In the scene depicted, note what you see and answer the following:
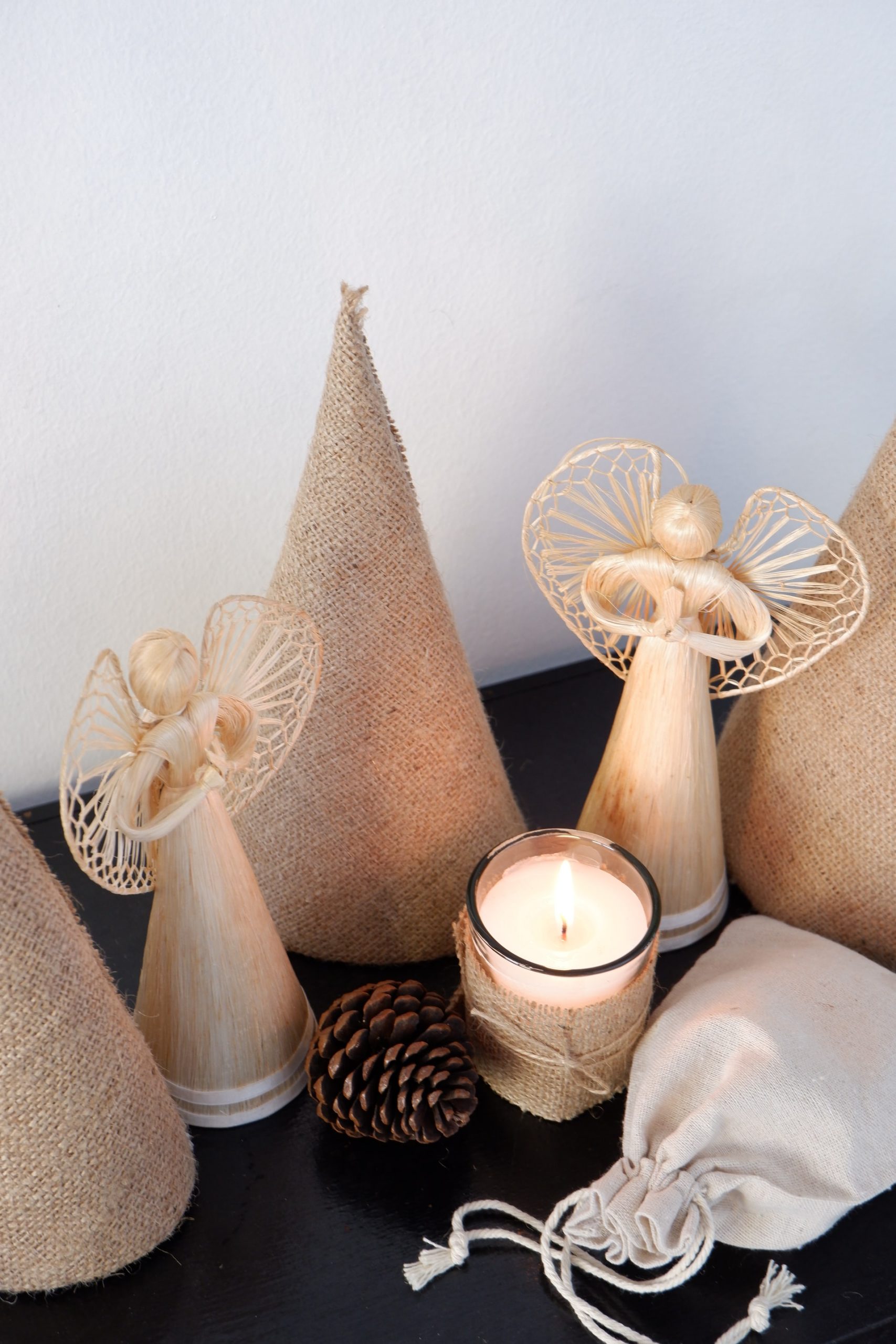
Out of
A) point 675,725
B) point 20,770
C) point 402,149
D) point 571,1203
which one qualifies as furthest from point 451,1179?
point 402,149

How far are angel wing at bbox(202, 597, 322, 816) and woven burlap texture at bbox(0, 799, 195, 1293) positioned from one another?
3.4 inches

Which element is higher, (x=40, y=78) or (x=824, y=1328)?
(x=40, y=78)

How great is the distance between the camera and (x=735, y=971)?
1.52 ft

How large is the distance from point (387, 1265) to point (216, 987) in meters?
0.12

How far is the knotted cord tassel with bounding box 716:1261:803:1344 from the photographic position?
38 centimetres

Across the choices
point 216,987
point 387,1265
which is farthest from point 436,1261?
point 216,987

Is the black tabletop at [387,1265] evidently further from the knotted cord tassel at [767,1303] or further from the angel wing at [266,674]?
the angel wing at [266,674]

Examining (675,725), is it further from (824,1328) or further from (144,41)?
(144,41)

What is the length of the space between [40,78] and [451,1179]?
0.46 m

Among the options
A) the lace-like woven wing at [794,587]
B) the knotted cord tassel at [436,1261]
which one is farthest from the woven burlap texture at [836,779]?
the knotted cord tassel at [436,1261]

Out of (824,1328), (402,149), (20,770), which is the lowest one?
(824,1328)

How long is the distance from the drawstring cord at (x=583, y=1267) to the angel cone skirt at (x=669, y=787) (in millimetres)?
147

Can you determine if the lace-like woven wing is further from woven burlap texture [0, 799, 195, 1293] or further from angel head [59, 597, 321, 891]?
woven burlap texture [0, 799, 195, 1293]

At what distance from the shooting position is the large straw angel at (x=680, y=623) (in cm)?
44
